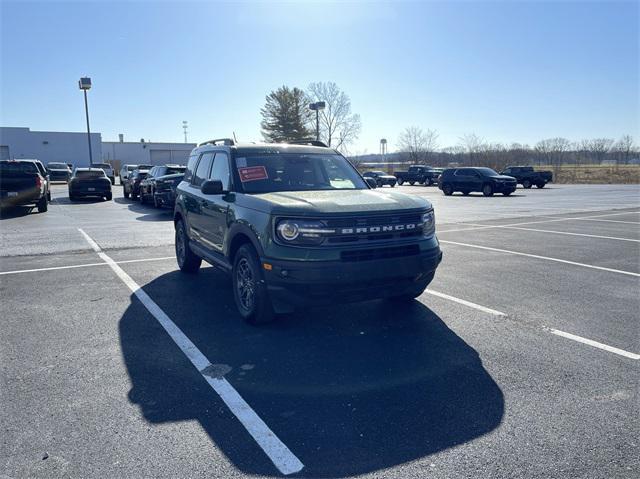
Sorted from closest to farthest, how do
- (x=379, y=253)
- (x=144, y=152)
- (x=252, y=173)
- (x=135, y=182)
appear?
1. (x=379, y=253)
2. (x=252, y=173)
3. (x=135, y=182)
4. (x=144, y=152)

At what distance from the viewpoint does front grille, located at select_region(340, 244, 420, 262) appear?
4.60m

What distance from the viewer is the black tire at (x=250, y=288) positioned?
495 centimetres

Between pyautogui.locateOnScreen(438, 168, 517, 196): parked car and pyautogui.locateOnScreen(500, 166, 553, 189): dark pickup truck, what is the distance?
30.5ft

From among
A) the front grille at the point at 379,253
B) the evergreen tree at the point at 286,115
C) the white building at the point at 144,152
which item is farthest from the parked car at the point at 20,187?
the white building at the point at 144,152

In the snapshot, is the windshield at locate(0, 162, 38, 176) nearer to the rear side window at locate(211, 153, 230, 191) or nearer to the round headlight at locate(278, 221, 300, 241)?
the rear side window at locate(211, 153, 230, 191)

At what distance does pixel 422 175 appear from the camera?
45.3m

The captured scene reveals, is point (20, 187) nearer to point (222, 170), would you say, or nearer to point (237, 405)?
point (222, 170)

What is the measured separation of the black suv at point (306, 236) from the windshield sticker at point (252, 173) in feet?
0.04

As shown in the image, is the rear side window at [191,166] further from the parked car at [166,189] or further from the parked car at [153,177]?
the parked car at [153,177]

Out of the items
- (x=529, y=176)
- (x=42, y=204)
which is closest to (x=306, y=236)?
(x=42, y=204)

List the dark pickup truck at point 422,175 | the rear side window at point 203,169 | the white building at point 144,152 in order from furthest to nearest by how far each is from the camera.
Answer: the white building at point 144,152 < the dark pickup truck at point 422,175 < the rear side window at point 203,169

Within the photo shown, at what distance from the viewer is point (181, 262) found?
796 centimetres

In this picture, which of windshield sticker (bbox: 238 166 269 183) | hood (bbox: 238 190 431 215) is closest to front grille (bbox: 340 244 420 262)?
hood (bbox: 238 190 431 215)

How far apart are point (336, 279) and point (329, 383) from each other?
101 cm
